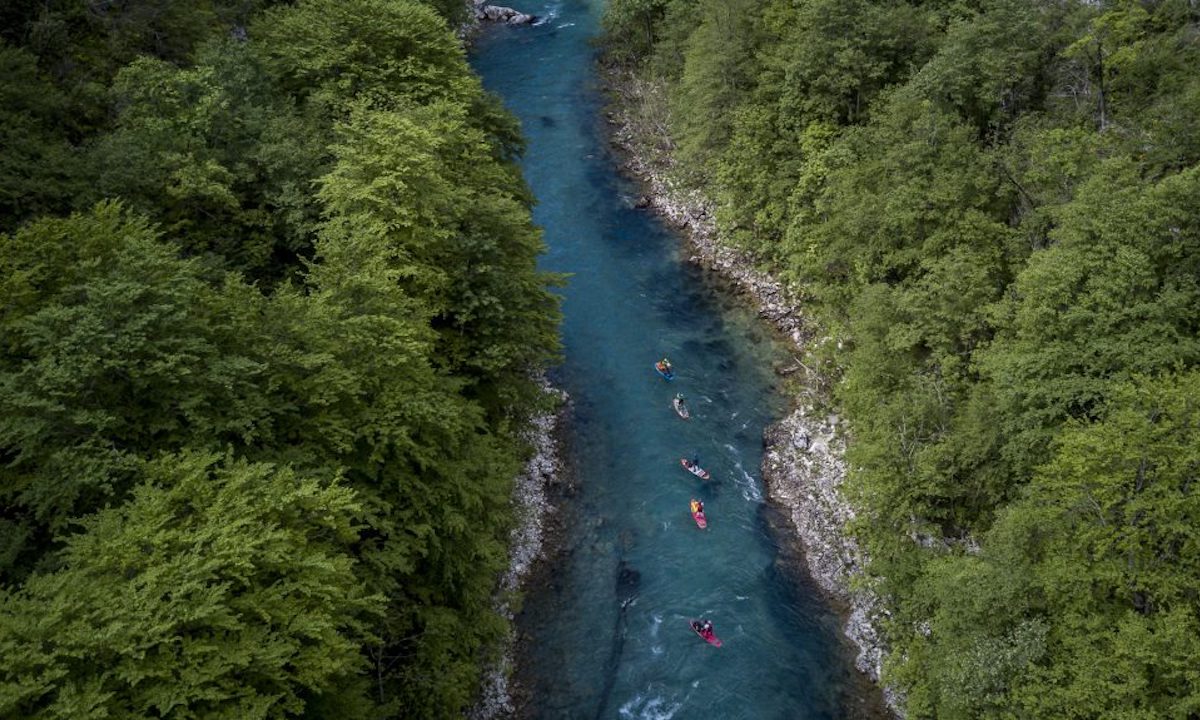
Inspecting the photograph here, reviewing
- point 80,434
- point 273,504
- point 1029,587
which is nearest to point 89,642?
point 273,504

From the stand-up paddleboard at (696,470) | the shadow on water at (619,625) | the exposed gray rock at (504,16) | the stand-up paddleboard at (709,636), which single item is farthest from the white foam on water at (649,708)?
the exposed gray rock at (504,16)

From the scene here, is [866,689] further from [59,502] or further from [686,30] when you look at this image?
[686,30]

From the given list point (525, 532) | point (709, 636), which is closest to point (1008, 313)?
point (709, 636)

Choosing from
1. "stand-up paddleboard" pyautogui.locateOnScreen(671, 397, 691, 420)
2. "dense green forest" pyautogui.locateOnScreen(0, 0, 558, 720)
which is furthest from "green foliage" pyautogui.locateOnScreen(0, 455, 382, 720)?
"stand-up paddleboard" pyautogui.locateOnScreen(671, 397, 691, 420)

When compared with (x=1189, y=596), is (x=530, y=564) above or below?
below

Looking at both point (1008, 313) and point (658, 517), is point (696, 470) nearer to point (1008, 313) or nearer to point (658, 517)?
point (658, 517)

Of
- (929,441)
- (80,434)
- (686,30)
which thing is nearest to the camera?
(80,434)

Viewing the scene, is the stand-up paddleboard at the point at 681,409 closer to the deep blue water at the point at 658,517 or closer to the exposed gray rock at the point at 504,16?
the deep blue water at the point at 658,517
